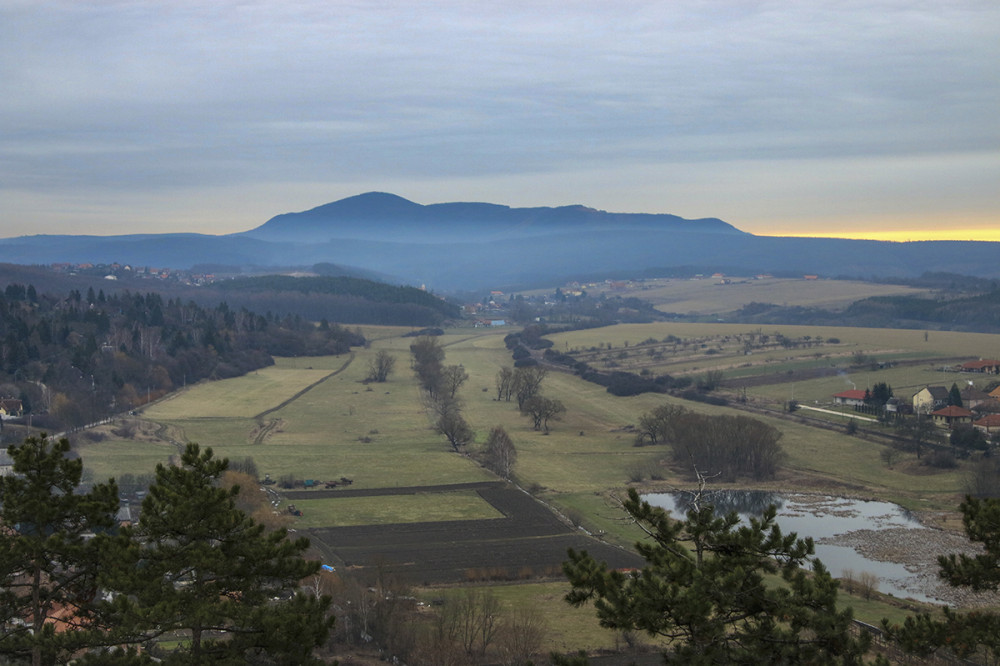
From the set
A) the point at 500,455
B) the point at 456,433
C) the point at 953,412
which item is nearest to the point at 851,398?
the point at 953,412

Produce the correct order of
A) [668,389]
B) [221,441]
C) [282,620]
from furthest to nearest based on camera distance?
[668,389] < [221,441] < [282,620]

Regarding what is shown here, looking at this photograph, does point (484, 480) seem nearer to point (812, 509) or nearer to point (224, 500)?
point (812, 509)

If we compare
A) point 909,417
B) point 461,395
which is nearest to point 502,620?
point 909,417

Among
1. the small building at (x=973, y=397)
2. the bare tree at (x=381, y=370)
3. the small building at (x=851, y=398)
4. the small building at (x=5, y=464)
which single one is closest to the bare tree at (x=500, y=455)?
the small building at (x=5, y=464)

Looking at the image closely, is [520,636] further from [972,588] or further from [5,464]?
[5,464]

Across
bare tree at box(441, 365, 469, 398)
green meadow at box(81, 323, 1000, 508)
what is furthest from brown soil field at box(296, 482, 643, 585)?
bare tree at box(441, 365, 469, 398)

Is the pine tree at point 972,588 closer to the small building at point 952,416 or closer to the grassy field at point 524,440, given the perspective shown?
the grassy field at point 524,440
